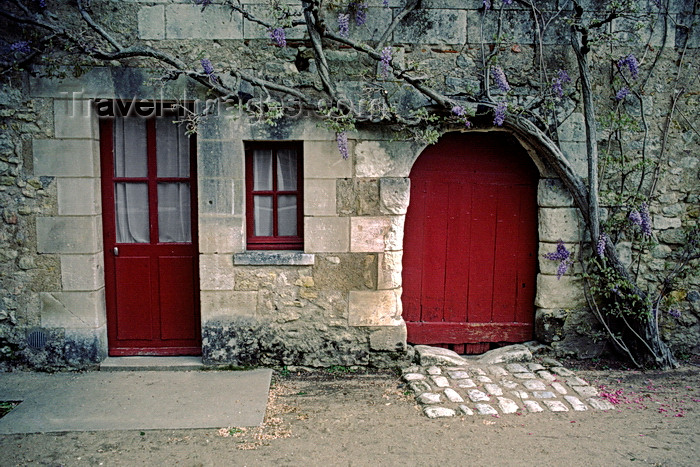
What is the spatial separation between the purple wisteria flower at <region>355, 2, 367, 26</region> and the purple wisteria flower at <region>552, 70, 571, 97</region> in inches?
62.8

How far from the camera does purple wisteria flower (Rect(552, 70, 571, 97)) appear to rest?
411 centimetres

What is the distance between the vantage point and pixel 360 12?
13.2ft

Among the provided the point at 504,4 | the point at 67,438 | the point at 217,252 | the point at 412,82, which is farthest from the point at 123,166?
the point at 504,4

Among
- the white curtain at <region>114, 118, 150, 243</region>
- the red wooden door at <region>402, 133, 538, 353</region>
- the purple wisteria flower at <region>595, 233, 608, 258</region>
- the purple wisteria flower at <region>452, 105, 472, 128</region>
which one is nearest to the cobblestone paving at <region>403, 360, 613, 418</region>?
the red wooden door at <region>402, 133, 538, 353</region>

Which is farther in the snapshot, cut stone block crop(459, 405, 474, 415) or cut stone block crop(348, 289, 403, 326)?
cut stone block crop(348, 289, 403, 326)

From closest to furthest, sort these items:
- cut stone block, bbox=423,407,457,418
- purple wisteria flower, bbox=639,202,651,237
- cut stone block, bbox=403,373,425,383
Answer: cut stone block, bbox=423,407,457,418 < cut stone block, bbox=403,373,425,383 < purple wisteria flower, bbox=639,202,651,237

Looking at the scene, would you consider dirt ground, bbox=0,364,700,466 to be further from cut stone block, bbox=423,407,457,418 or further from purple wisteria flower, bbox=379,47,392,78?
purple wisteria flower, bbox=379,47,392,78

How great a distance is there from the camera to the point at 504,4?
4.11 m

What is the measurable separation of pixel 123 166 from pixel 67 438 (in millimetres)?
2143

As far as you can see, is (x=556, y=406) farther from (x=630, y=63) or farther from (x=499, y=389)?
(x=630, y=63)

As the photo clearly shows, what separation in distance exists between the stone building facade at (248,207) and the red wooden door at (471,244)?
20cm

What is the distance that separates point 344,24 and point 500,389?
301 centimetres

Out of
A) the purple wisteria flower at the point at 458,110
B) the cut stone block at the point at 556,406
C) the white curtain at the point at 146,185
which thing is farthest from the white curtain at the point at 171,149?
the cut stone block at the point at 556,406

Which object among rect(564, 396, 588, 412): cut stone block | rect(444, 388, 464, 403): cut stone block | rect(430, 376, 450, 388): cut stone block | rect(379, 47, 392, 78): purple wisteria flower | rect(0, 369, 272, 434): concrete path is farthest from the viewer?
rect(430, 376, 450, 388): cut stone block
